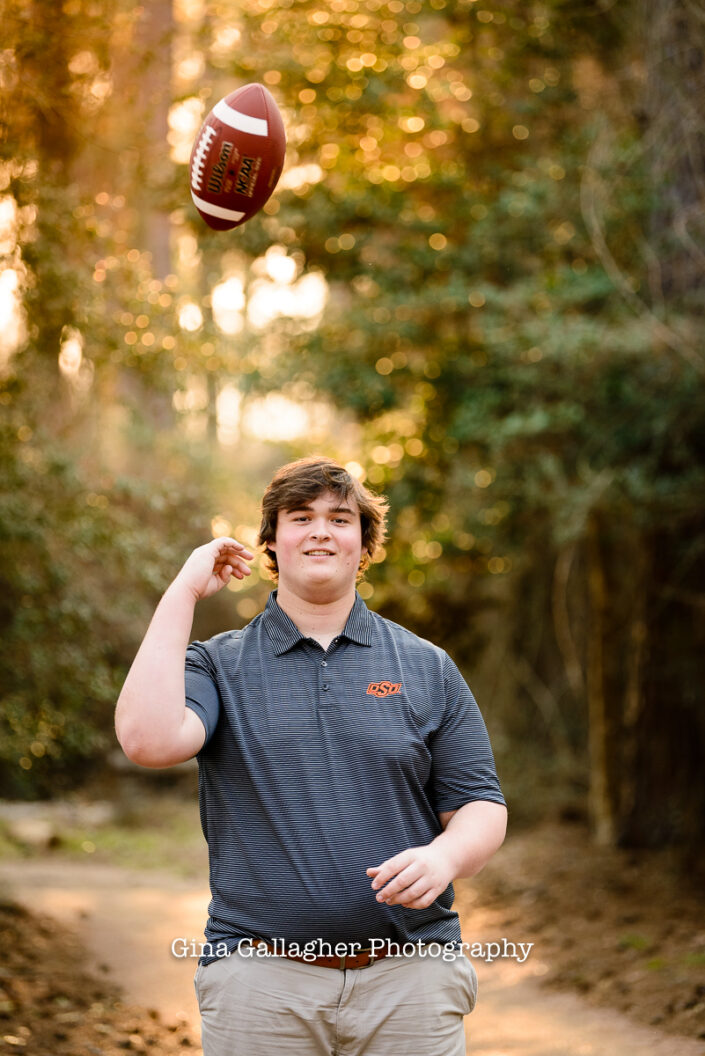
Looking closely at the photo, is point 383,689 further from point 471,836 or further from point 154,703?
point 154,703

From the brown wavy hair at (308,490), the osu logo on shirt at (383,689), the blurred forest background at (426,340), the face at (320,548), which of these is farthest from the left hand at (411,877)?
the blurred forest background at (426,340)

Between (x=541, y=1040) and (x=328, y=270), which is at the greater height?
(x=328, y=270)

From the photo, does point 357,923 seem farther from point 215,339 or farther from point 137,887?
point 137,887

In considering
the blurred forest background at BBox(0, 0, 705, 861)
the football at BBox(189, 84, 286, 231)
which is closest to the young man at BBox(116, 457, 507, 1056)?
the football at BBox(189, 84, 286, 231)

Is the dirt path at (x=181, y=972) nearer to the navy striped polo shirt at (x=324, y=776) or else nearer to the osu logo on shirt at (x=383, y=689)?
the navy striped polo shirt at (x=324, y=776)

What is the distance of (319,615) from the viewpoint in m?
2.34

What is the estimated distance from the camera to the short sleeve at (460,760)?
2.20 m

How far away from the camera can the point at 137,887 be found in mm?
7812

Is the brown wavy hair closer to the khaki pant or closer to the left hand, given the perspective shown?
the left hand

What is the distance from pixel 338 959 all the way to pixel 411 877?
31cm

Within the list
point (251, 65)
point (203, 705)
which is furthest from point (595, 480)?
point (203, 705)

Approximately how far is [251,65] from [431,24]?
2909 millimetres

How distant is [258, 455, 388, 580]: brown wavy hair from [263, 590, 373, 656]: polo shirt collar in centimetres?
20

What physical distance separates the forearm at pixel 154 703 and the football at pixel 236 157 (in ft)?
7.85
